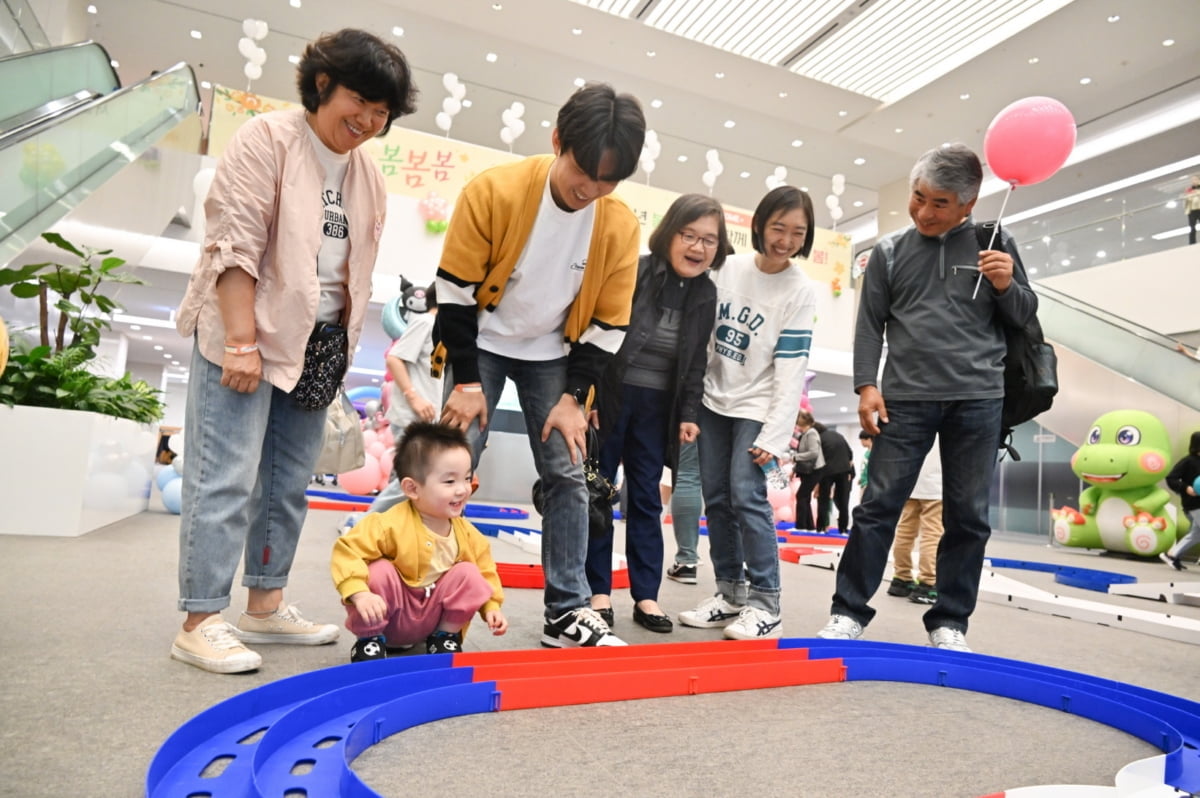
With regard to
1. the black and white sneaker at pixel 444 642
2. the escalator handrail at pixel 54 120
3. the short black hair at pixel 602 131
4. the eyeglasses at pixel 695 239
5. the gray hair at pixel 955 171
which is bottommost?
the black and white sneaker at pixel 444 642

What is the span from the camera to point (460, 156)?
9062mm

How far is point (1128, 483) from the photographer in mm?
8172

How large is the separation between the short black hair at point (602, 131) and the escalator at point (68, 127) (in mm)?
3131

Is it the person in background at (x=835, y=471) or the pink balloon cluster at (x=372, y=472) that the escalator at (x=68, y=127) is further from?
the person in background at (x=835, y=471)

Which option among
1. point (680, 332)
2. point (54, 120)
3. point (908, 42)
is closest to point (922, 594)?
point (680, 332)

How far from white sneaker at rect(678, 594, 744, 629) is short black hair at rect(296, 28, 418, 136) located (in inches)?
73.2

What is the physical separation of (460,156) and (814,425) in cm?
495

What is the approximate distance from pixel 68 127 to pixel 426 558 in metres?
4.73

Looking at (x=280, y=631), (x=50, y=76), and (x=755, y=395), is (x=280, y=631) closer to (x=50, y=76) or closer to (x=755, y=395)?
(x=755, y=395)

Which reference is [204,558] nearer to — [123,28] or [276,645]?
[276,645]

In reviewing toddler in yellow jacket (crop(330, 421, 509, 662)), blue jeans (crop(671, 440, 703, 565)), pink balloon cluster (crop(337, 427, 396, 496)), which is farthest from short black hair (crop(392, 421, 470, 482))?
pink balloon cluster (crop(337, 427, 396, 496))

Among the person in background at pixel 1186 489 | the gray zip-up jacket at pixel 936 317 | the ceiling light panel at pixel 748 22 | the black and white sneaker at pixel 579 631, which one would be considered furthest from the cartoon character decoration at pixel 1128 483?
the black and white sneaker at pixel 579 631

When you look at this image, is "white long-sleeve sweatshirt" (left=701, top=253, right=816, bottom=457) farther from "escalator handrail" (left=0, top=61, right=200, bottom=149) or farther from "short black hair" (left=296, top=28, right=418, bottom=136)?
"escalator handrail" (left=0, top=61, right=200, bottom=149)

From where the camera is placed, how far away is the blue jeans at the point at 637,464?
2541mm
